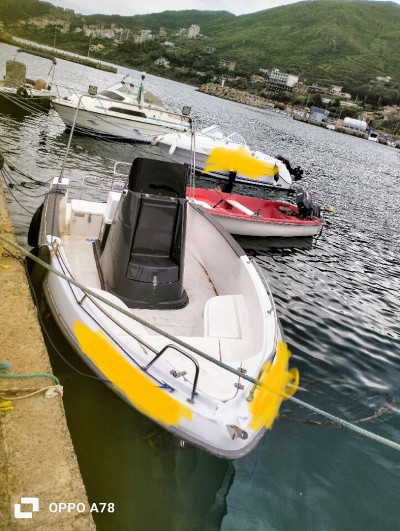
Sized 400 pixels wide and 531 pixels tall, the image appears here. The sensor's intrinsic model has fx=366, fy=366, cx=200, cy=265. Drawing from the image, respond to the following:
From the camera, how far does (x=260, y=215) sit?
1375 centimetres

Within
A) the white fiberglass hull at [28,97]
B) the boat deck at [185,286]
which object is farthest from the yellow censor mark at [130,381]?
the white fiberglass hull at [28,97]

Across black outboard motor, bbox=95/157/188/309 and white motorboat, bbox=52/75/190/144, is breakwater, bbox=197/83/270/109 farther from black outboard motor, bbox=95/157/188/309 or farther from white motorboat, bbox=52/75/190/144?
black outboard motor, bbox=95/157/188/309

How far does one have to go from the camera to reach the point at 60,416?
9.91 feet

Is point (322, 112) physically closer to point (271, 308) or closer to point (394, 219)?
point (394, 219)

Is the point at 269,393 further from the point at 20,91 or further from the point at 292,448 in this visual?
the point at 20,91

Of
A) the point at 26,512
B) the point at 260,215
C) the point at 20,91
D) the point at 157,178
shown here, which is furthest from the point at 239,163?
the point at 26,512

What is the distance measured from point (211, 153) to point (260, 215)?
6.87 m

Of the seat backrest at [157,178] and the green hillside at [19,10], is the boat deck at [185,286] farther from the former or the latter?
the green hillside at [19,10]

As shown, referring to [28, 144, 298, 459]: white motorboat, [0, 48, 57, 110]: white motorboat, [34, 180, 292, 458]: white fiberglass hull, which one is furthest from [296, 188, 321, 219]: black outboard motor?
[0, 48, 57, 110]: white motorboat

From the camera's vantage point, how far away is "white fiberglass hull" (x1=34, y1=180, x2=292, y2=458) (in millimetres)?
3549

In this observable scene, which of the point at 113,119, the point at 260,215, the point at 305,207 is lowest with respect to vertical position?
the point at 260,215

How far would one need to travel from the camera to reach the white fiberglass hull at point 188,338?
3.55 m

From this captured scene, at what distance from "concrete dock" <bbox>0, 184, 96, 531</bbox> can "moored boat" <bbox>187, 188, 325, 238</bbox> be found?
8.61m

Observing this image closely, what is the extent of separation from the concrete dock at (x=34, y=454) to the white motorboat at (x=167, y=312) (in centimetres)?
84
